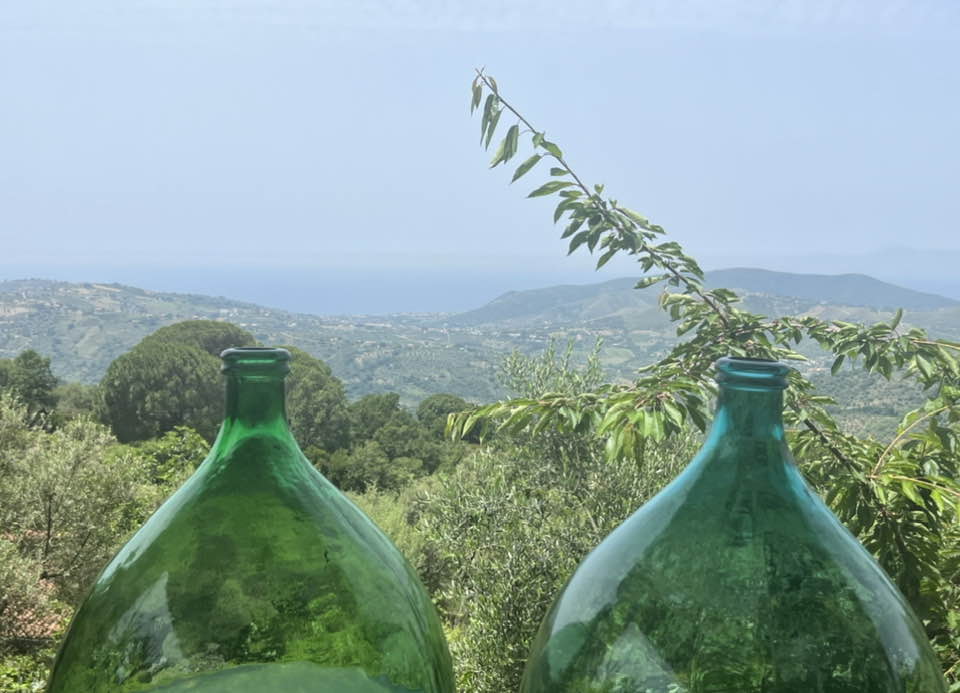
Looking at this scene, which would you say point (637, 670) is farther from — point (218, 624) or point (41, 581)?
point (41, 581)

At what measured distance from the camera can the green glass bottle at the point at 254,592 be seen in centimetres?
81

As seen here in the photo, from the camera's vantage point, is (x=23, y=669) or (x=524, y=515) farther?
(x=23, y=669)

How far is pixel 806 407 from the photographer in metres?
3.12

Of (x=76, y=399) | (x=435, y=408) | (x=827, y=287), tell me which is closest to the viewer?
(x=76, y=399)

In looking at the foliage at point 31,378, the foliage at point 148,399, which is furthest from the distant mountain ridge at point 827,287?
the foliage at point 31,378

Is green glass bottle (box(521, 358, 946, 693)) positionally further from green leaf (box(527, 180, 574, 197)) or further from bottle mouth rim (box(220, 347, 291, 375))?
green leaf (box(527, 180, 574, 197))

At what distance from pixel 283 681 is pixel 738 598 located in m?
0.52

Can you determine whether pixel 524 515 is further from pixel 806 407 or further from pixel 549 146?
pixel 549 146

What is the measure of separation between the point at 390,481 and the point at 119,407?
18.3 meters

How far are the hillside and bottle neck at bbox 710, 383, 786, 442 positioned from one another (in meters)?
62.3

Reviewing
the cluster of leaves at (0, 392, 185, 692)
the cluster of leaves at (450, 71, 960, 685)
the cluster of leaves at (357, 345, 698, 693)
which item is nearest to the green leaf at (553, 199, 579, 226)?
the cluster of leaves at (450, 71, 960, 685)

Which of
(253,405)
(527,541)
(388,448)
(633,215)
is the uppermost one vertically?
(633,215)

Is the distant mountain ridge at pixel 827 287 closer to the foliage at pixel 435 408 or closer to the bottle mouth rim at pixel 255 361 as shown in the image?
the foliage at pixel 435 408

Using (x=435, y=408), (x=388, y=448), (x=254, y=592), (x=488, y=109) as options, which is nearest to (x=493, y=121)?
(x=488, y=109)
